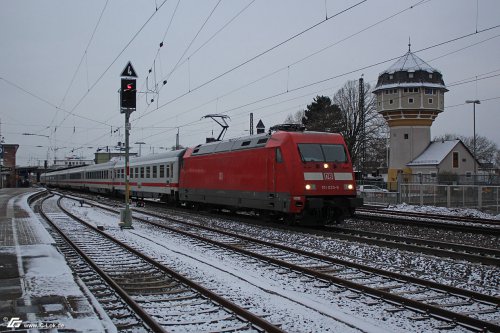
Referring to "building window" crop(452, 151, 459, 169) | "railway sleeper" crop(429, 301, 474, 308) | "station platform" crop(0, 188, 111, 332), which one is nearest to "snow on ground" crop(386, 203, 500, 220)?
"railway sleeper" crop(429, 301, 474, 308)

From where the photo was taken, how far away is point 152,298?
7293 millimetres

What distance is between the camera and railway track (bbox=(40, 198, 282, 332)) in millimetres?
5941

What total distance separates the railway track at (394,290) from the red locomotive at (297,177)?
13.4 feet

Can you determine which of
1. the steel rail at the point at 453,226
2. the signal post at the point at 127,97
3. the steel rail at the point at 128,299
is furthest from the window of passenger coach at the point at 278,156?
the steel rail at the point at 128,299

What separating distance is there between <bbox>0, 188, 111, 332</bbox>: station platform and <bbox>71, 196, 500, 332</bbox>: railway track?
357 centimetres

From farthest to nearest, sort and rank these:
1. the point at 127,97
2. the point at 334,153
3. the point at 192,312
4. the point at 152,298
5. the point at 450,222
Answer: the point at 450,222, the point at 127,97, the point at 334,153, the point at 152,298, the point at 192,312

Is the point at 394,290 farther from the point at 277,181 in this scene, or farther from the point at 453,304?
the point at 277,181

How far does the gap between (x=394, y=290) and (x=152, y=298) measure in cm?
361

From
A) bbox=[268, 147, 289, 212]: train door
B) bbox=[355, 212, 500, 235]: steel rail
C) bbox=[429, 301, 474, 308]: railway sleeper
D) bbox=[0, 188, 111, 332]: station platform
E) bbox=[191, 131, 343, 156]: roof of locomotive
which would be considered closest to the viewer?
bbox=[0, 188, 111, 332]: station platform

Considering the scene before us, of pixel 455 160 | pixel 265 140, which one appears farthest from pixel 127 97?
pixel 455 160

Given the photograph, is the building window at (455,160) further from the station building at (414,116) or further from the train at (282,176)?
the train at (282,176)

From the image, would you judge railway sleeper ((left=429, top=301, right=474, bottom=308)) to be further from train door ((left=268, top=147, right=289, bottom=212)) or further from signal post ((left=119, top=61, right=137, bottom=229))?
signal post ((left=119, top=61, right=137, bottom=229))

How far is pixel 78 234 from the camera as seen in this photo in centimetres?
1505

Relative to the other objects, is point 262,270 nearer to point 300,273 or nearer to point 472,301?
point 300,273
